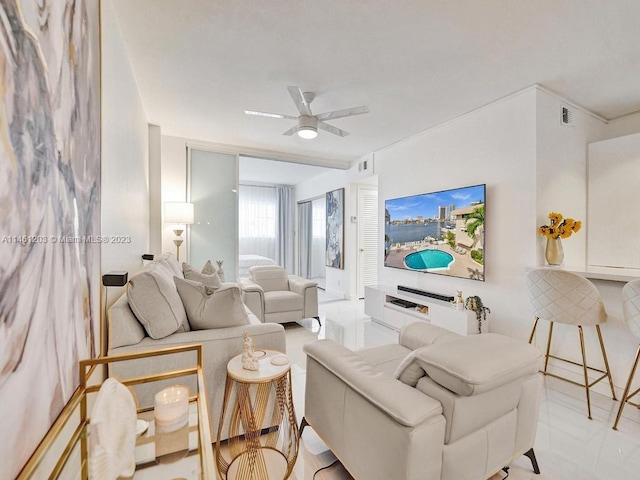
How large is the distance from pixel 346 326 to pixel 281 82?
3.02m

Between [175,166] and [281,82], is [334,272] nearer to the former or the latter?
[175,166]

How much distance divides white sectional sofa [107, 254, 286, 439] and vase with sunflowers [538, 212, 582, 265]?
2.59m

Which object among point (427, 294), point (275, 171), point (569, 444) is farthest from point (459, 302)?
point (275, 171)

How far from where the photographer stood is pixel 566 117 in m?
2.83

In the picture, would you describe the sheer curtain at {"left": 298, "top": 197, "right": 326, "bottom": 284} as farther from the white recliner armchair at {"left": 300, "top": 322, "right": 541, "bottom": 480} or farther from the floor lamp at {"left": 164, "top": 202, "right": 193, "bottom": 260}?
the white recliner armchair at {"left": 300, "top": 322, "right": 541, "bottom": 480}

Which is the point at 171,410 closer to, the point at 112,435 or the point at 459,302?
the point at 112,435

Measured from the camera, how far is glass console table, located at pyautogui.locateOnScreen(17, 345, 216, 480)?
712mm

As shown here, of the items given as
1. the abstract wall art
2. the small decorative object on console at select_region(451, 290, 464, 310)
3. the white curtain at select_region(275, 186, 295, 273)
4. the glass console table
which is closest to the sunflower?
the small decorative object on console at select_region(451, 290, 464, 310)

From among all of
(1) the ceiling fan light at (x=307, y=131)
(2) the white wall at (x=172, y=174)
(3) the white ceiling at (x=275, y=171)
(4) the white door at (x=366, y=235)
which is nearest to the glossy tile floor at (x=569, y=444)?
(1) the ceiling fan light at (x=307, y=131)

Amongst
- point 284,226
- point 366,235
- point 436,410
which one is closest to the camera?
point 436,410

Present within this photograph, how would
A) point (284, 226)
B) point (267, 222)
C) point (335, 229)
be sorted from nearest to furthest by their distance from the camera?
point (335, 229), point (267, 222), point (284, 226)

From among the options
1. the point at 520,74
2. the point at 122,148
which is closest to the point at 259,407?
the point at 122,148

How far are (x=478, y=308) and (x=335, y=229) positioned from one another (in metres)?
3.39

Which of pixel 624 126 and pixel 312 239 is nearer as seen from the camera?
Result: pixel 624 126
